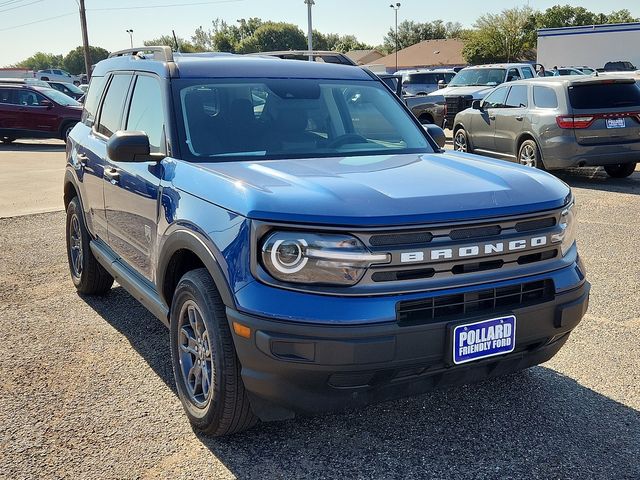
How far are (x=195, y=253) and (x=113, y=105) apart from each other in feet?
7.11

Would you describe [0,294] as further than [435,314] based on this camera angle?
Yes

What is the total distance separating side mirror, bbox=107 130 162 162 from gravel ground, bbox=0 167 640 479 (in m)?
1.32

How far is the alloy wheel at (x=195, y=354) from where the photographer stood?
321 centimetres

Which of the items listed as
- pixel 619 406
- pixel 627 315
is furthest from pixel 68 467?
pixel 627 315

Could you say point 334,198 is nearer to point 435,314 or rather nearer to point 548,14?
point 435,314

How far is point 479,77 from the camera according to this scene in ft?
62.2

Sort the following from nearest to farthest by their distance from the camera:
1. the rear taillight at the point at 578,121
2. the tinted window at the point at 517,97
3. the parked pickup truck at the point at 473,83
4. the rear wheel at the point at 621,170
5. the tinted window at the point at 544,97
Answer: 1. the rear taillight at the point at 578,121
2. the tinted window at the point at 544,97
3. the rear wheel at the point at 621,170
4. the tinted window at the point at 517,97
5. the parked pickup truck at the point at 473,83

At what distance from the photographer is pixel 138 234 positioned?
4.00 m

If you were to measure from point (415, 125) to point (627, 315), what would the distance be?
2.10m

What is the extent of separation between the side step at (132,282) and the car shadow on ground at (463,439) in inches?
30.9

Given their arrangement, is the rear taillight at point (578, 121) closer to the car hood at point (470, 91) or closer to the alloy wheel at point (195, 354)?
the car hood at point (470, 91)

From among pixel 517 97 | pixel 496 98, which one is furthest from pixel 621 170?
pixel 496 98

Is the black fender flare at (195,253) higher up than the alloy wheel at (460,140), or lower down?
higher up

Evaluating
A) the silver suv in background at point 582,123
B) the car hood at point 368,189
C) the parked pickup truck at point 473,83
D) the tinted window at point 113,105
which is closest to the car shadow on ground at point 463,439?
the car hood at point 368,189
